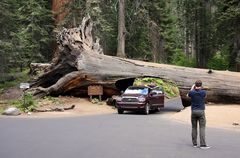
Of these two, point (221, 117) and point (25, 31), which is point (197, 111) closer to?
point (221, 117)

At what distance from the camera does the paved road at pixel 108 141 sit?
12680 millimetres

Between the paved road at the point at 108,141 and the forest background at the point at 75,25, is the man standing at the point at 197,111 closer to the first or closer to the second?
the paved road at the point at 108,141

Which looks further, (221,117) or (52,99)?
(52,99)

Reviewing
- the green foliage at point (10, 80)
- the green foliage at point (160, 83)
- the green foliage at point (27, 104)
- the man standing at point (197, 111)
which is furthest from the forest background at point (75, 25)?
the man standing at point (197, 111)

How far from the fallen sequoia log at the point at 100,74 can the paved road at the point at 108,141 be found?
7629mm

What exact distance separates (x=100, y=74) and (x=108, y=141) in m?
16.5

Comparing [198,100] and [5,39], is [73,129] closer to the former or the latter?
[198,100]

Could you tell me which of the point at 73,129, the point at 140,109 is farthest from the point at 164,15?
the point at 73,129

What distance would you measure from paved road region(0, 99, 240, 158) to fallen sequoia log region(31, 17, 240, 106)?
7629mm

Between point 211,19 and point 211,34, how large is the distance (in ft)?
8.11

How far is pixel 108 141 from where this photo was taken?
15109 mm

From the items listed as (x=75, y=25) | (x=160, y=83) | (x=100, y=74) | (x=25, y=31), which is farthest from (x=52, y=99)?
(x=160, y=83)

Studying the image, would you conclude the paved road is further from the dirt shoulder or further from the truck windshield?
the truck windshield

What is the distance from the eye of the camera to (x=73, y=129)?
18.6 meters
